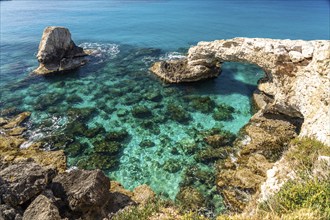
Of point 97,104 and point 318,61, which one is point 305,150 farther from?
point 97,104

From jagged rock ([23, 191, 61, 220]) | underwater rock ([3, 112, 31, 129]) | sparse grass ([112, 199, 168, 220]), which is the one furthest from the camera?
underwater rock ([3, 112, 31, 129])

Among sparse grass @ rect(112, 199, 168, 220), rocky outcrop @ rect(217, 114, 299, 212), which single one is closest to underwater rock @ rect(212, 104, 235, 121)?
rocky outcrop @ rect(217, 114, 299, 212)

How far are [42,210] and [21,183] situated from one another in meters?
2.52

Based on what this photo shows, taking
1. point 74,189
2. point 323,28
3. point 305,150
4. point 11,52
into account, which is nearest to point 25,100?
point 74,189

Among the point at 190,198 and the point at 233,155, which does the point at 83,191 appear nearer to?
the point at 190,198

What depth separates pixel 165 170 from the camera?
18.6 meters

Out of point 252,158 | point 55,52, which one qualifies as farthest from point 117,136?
point 55,52

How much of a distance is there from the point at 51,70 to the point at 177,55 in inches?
763

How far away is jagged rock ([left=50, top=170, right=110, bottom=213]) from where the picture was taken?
540 inches

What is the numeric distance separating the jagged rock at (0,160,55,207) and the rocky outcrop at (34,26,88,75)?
24137mm

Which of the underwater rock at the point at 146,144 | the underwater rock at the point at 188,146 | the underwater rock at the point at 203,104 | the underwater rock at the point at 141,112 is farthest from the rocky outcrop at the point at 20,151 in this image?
the underwater rock at the point at 203,104

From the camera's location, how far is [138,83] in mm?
31547

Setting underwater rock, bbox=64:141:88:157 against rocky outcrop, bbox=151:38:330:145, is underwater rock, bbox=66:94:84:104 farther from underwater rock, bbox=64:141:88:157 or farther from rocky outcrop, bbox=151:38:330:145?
rocky outcrop, bbox=151:38:330:145

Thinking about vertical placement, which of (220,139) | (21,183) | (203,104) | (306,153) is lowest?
(220,139)
